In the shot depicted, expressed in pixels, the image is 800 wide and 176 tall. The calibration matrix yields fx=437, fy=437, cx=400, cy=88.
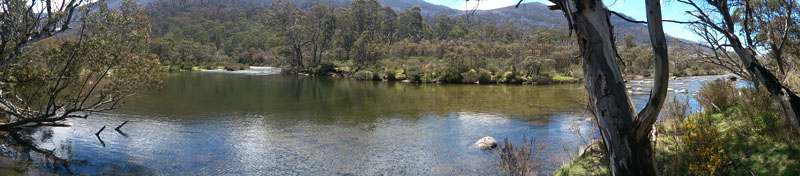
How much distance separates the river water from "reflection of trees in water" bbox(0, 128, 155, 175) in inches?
0.8

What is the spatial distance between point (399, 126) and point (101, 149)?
8927 mm

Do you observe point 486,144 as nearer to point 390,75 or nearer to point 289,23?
point 390,75

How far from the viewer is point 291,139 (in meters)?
13.2

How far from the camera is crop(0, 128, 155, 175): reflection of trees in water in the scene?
9.23 metres

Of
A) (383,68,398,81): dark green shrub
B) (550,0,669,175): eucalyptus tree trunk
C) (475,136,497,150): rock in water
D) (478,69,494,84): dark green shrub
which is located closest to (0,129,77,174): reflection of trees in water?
(475,136,497,150): rock in water

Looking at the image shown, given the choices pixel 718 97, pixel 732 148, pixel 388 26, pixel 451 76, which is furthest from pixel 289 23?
pixel 732 148

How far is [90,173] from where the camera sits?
9141 millimetres

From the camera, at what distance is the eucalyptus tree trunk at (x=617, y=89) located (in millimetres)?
3467

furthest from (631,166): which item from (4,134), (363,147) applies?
(4,134)

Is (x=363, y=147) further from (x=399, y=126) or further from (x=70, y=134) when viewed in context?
(x=70, y=134)

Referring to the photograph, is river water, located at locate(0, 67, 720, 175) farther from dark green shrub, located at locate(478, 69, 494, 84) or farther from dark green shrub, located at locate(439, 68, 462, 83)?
dark green shrub, located at locate(439, 68, 462, 83)

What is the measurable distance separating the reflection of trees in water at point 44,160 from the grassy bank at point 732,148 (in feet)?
30.9

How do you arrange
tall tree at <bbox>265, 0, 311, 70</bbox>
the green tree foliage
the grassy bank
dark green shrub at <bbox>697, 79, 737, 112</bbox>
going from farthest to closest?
1. tall tree at <bbox>265, 0, 311, 70</bbox>
2. the green tree foliage
3. dark green shrub at <bbox>697, 79, 737, 112</bbox>
4. the grassy bank

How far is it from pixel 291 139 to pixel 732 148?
35.0 feet
